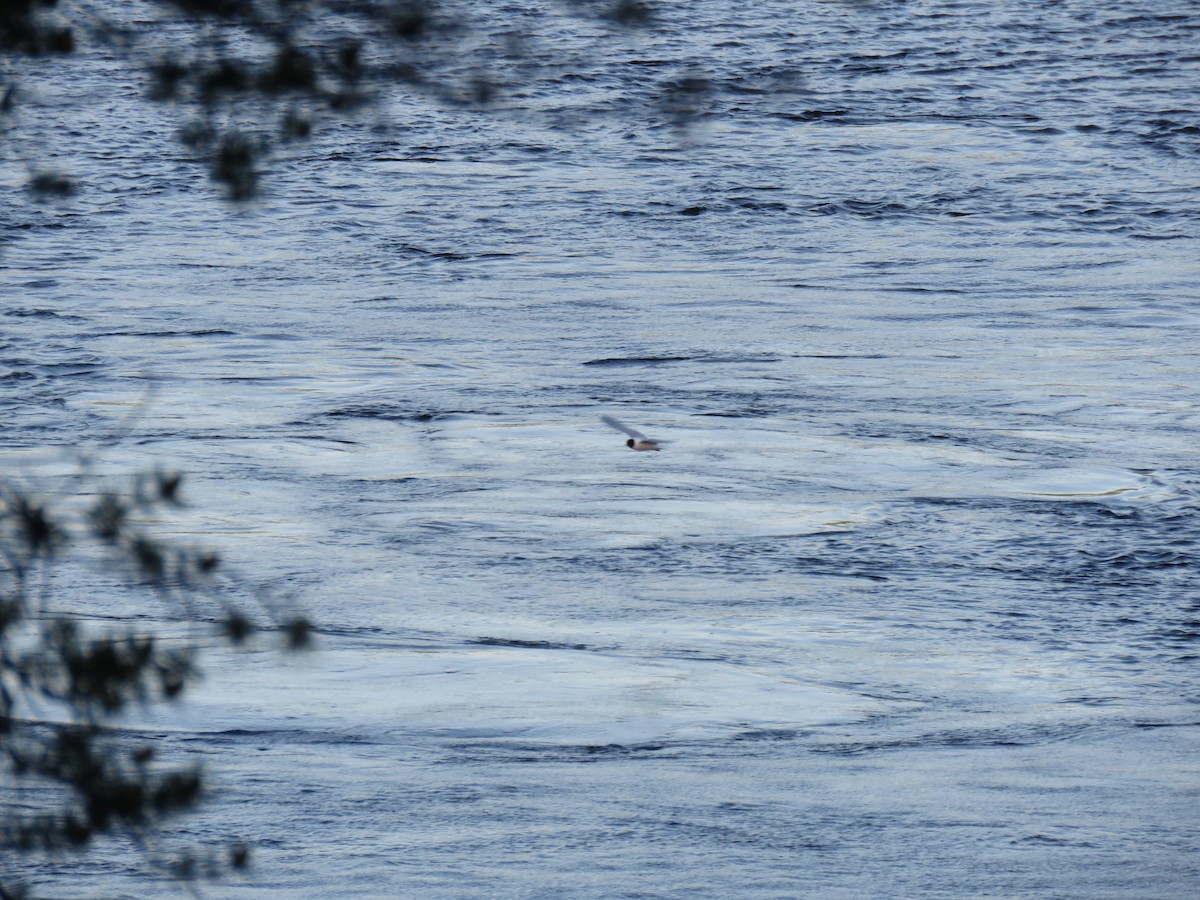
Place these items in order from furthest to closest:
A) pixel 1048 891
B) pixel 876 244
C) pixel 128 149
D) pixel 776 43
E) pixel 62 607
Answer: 1. pixel 776 43
2. pixel 128 149
3. pixel 876 244
4. pixel 62 607
5. pixel 1048 891

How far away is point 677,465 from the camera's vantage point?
831 cm

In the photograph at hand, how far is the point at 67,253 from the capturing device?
1241 cm

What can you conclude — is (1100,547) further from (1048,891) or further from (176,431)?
(176,431)

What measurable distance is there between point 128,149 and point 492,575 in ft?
29.8

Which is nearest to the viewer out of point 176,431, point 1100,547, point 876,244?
point 1100,547

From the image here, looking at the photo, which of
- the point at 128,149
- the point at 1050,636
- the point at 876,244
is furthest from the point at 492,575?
the point at 128,149

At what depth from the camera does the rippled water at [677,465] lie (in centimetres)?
534

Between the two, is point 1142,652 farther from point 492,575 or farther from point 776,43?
point 776,43

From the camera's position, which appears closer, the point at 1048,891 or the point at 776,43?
the point at 1048,891

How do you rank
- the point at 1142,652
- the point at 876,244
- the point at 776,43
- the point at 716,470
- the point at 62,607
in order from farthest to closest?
the point at 776,43, the point at 876,244, the point at 716,470, the point at 62,607, the point at 1142,652

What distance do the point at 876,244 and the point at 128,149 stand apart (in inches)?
246

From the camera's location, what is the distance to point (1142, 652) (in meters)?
6.41

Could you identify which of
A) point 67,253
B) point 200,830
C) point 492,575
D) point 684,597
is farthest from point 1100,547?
point 67,253

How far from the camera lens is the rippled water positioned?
17.5 ft
